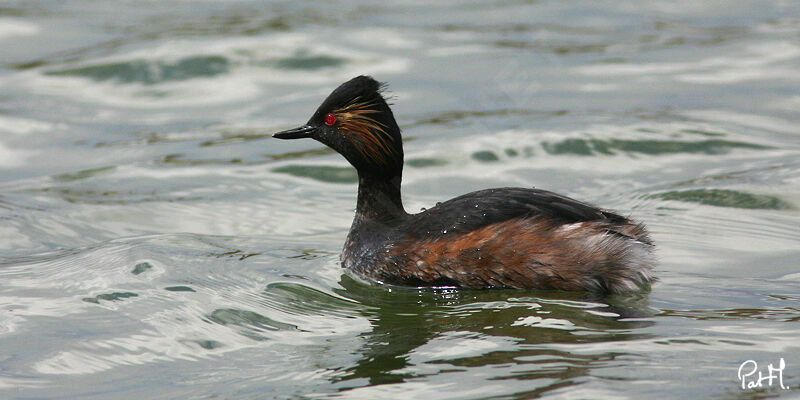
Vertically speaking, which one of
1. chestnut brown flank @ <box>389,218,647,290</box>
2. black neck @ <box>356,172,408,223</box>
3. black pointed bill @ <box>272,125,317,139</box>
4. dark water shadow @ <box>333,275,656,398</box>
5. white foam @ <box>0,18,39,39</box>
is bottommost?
dark water shadow @ <box>333,275,656,398</box>

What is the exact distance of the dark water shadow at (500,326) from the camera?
15.4ft

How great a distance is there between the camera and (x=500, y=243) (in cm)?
592

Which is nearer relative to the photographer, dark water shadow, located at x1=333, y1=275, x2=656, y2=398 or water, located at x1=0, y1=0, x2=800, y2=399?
dark water shadow, located at x1=333, y1=275, x2=656, y2=398

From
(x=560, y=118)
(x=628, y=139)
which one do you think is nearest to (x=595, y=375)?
(x=628, y=139)

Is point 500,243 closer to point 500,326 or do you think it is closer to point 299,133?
point 500,326

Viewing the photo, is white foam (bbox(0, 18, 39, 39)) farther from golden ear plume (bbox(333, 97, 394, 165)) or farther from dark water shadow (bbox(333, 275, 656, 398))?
dark water shadow (bbox(333, 275, 656, 398))

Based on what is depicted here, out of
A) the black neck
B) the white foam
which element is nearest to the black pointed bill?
the black neck

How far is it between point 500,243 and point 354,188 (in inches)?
123

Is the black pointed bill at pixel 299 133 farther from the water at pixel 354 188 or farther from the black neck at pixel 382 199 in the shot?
the water at pixel 354 188

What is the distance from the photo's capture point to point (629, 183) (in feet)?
28.0

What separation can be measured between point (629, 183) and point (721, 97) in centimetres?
262

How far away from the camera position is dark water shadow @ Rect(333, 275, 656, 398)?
15.4 feet

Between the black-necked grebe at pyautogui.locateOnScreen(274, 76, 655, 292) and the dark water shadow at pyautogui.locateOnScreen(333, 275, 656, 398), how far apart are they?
0.09 m

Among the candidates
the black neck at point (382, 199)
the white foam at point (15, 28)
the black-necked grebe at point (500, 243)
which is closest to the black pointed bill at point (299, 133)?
the black-necked grebe at point (500, 243)
